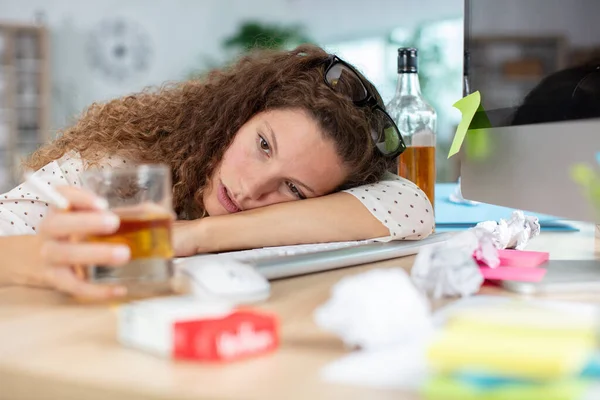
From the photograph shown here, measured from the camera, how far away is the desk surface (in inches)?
16.9

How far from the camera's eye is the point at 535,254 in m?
0.93

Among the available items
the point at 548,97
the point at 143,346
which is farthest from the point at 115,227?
the point at 548,97

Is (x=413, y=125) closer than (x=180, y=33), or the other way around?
(x=413, y=125)

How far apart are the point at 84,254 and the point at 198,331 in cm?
24

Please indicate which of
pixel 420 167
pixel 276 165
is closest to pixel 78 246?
pixel 276 165

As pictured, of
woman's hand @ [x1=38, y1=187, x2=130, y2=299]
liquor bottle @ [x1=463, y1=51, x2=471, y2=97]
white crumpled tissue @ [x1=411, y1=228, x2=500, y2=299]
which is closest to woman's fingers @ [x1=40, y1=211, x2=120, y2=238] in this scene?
woman's hand @ [x1=38, y1=187, x2=130, y2=299]

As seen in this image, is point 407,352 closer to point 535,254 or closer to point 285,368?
point 285,368

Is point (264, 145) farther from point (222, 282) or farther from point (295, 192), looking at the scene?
point (222, 282)

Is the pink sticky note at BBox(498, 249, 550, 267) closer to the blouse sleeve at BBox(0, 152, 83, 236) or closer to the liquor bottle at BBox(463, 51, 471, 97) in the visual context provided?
the liquor bottle at BBox(463, 51, 471, 97)

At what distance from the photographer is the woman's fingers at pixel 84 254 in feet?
2.22

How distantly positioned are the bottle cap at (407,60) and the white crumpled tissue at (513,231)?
48 cm

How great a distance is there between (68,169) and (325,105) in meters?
0.46

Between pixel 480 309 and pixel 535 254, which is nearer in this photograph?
pixel 480 309

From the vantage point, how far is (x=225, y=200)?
1.33 metres
